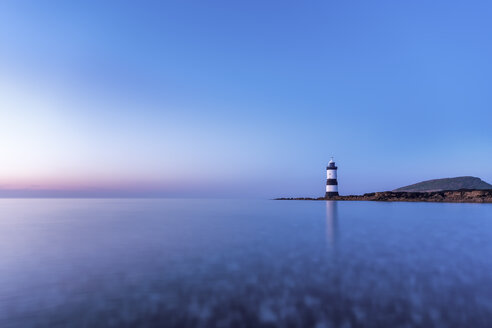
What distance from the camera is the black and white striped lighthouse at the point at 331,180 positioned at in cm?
8275

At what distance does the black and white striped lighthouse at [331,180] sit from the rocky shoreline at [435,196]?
7.43ft

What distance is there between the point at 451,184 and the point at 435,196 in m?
64.8

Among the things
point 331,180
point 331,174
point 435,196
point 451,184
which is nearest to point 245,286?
point 331,174

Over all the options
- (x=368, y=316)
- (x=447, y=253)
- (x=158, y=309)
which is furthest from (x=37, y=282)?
(x=447, y=253)

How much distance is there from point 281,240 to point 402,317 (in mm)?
11907

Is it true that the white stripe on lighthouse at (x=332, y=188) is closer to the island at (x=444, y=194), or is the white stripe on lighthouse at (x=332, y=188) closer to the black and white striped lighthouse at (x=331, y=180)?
the black and white striped lighthouse at (x=331, y=180)

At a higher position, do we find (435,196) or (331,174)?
(331,174)

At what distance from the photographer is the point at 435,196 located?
3324 inches

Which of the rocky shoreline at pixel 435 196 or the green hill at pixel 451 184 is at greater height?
the green hill at pixel 451 184

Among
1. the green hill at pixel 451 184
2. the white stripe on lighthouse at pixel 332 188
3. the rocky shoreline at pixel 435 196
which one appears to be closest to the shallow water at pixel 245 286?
the white stripe on lighthouse at pixel 332 188

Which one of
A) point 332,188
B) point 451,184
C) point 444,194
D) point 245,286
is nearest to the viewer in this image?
point 245,286

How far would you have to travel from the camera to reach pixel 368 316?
6.29 meters

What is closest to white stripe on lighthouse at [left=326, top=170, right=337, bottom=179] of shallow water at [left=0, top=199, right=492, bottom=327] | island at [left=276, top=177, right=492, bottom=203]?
island at [left=276, top=177, right=492, bottom=203]

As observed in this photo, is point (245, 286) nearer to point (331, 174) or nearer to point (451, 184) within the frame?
point (331, 174)
